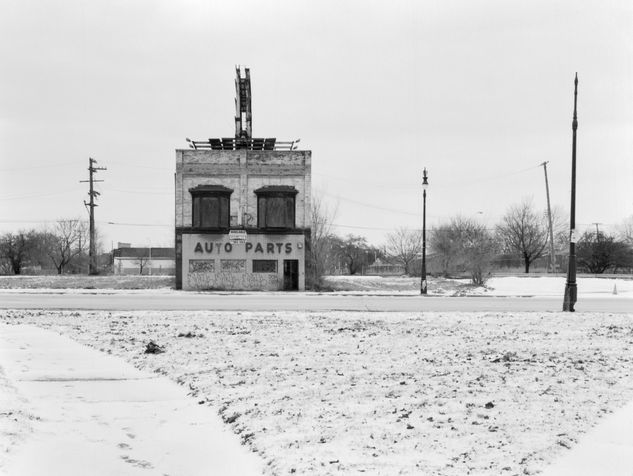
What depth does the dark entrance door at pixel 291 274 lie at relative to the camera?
3697cm

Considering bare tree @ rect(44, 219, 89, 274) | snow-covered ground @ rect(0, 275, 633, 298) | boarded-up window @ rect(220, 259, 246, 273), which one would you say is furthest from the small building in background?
boarded-up window @ rect(220, 259, 246, 273)

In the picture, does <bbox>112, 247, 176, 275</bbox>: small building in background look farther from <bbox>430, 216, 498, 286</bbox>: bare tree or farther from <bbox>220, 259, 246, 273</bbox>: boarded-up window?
<bbox>220, 259, 246, 273</bbox>: boarded-up window

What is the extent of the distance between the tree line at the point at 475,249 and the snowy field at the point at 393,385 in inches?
977

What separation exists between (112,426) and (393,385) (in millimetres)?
3197

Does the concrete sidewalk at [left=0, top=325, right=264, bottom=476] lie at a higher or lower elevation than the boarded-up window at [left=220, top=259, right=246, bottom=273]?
lower

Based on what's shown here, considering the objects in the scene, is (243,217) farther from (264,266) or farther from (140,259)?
(140,259)

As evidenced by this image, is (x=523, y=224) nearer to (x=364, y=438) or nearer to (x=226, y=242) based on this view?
(x=226, y=242)

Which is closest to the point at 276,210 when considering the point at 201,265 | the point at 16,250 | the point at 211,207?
the point at 211,207

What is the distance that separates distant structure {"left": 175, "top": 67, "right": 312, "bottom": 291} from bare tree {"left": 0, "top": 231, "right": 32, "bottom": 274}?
4389cm

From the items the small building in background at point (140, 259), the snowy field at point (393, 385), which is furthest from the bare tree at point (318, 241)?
the small building in background at point (140, 259)

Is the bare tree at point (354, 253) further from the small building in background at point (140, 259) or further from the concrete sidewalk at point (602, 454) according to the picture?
the concrete sidewalk at point (602, 454)

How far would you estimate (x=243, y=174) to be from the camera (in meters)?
36.9

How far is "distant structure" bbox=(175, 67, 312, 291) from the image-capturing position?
3662cm

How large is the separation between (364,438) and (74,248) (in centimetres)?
9282
